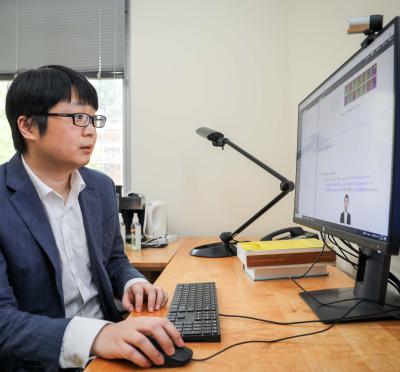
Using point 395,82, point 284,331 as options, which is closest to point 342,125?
point 395,82

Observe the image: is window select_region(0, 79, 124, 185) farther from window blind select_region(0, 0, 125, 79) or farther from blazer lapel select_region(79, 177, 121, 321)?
blazer lapel select_region(79, 177, 121, 321)

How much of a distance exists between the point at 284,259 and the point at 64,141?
0.75m

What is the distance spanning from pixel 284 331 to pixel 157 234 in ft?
4.33

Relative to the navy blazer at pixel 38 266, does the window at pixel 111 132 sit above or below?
above

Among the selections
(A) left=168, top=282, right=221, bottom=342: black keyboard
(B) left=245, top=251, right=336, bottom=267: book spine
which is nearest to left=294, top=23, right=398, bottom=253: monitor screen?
(B) left=245, top=251, right=336, bottom=267: book spine

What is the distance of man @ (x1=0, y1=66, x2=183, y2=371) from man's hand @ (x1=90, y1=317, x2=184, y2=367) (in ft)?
0.21

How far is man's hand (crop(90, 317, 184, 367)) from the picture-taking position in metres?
0.53

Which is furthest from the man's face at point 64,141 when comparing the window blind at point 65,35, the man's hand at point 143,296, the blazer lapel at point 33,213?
the window blind at point 65,35

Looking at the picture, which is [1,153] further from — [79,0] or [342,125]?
[342,125]

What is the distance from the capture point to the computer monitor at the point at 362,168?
61 centimetres

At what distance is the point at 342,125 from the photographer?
813 millimetres

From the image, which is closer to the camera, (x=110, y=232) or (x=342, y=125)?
(x=342, y=125)

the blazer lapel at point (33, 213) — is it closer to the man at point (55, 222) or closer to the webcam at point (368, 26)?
the man at point (55, 222)

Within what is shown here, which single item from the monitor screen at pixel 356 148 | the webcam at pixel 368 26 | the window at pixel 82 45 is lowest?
the monitor screen at pixel 356 148
